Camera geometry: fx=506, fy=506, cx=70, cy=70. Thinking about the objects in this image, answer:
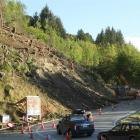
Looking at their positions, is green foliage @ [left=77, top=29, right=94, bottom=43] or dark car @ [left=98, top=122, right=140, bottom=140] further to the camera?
green foliage @ [left=77, top=29, right=94, bottom=43]

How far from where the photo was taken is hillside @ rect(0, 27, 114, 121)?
198 ft

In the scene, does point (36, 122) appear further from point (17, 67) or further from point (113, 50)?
point (113, 50)

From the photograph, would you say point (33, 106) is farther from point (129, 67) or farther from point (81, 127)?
point (129, 67)

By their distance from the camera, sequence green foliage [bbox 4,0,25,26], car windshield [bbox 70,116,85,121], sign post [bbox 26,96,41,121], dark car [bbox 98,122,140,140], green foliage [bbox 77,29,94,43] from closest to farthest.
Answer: dark car [bbox 98,122,140,140]
car windshield [bbox 70,116,85,121]
sign post [bbox 26,96,41,121]
green foliage [bbox 4,0,25,26]
green foliage [bbox 77,29,94,43]

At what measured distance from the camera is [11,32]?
263 ft

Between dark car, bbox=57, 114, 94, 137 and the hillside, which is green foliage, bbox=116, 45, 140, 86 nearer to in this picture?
the hillside

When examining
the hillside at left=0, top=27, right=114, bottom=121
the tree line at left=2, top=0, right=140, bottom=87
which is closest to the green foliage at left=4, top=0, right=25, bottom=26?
the tree line at left=2, top=0, right=140, bottom=87

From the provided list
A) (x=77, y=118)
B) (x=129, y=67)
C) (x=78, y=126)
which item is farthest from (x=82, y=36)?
(x=78, y=126)

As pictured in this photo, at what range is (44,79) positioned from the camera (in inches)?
2739

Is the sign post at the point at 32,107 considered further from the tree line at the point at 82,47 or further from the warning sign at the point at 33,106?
the tree line at the point at 82,47

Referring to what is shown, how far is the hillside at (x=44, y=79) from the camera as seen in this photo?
198 ft

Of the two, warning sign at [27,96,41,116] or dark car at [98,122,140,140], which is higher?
warning sign at [27,96,41,116]

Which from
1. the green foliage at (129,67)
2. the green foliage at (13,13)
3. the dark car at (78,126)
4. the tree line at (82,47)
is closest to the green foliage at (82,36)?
the tree line at (82,47)

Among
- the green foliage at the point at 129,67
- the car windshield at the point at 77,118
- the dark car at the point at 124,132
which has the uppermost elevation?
the green foliage at the point at 129,67
